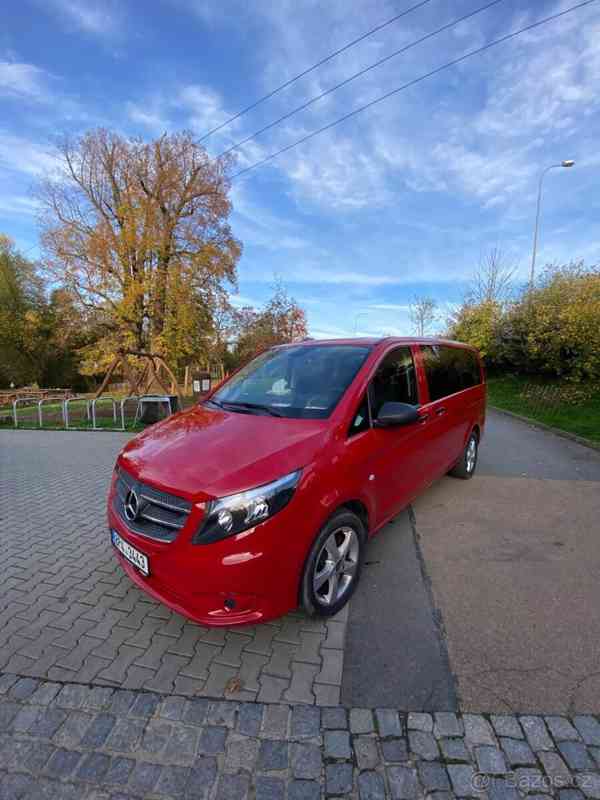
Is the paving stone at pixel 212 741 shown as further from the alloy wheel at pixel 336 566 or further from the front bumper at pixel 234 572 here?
the alloy wheel at pixel 336 566

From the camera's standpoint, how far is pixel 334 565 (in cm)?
241

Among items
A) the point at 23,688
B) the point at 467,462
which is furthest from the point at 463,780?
the point at 467,462

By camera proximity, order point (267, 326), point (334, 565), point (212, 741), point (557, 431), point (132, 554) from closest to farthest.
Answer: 1. point (212, 741)
2. point (132, 554)
3. point (334, 565)
4. point (557, 431)
5. point (267, 326)

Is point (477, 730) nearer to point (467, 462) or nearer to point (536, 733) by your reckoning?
point (536, 733)

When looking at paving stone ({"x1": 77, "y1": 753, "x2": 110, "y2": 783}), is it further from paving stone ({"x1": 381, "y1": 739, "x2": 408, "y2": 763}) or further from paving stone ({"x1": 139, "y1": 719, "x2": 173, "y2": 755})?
paving stone ({"x1": 381, "y1": 739, "x2": 408, "y2": 763})

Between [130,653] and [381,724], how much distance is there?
149 centimetres

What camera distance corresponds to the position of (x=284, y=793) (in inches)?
58.2

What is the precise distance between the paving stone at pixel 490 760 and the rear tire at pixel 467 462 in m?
3.52

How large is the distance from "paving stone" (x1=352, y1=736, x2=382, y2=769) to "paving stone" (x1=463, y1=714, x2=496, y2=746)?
0.39 meters

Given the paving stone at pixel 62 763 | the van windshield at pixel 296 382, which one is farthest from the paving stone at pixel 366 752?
the van windshield at pixel 296 382

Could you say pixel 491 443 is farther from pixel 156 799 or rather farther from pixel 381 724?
pixel 156 799

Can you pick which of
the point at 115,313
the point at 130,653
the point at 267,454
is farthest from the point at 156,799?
the point at 115,313

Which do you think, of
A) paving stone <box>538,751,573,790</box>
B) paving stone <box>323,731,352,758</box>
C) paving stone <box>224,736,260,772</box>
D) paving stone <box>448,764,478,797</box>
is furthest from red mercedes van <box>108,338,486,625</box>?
paving stone <box>538,751,573,790</box>

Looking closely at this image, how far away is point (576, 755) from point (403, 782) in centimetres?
79
